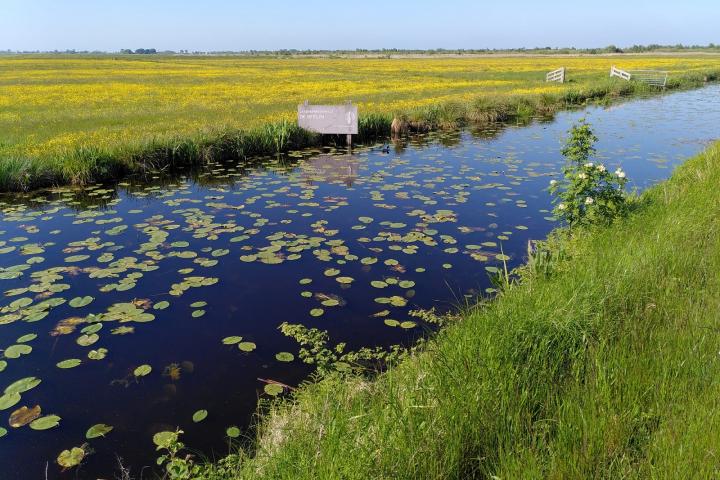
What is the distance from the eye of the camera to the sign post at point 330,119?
47.3ft

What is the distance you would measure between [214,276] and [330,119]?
946 cm

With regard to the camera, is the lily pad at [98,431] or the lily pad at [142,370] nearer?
the lily pad at [98,431]

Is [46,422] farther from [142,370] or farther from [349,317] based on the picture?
[349,317]

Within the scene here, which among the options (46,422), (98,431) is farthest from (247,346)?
(46,422)

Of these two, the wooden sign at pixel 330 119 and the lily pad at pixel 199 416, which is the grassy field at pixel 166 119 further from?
the lily pad at pixel 199 416

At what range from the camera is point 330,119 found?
14.6 m

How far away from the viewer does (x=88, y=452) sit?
132 inches

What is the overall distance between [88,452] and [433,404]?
2450 millimetres

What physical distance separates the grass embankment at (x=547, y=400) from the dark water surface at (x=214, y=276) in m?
0.95

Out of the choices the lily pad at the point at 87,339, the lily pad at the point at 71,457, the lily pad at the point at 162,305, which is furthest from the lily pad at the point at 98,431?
the lily pad at the point at 162,305

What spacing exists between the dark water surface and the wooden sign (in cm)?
271

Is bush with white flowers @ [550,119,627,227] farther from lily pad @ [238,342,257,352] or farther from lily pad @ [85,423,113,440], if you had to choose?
lily pad @ [85,423,113,440]

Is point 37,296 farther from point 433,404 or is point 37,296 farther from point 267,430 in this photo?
point 433,404

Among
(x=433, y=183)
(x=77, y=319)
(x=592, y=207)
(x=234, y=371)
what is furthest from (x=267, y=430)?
(x=433, y=183)
